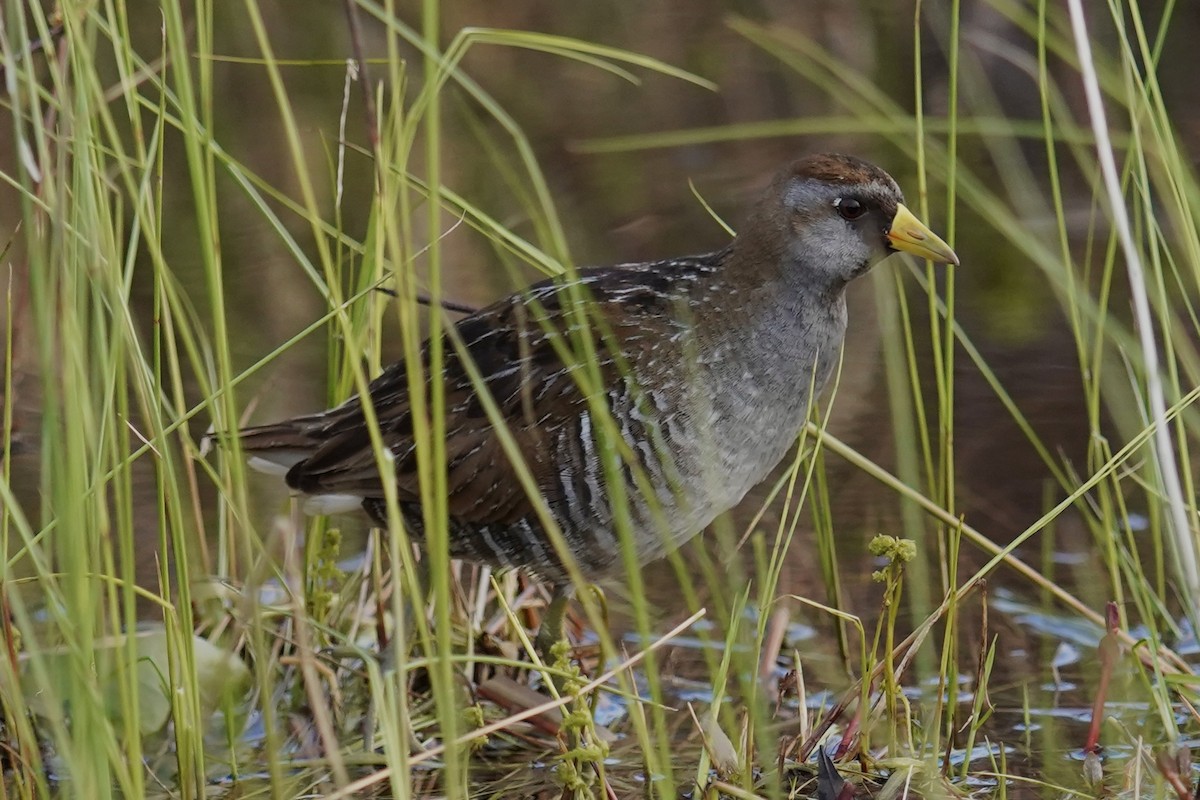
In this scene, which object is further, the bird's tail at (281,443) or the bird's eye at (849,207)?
the bird's tail at (281,443)

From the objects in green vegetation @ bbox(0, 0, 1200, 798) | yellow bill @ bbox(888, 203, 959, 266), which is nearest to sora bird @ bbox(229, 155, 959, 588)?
yellow bill @ bbox(888, 203, 959, 266)

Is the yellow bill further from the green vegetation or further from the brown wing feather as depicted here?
the brown wing feather

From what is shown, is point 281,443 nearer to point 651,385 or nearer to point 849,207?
point 651,385

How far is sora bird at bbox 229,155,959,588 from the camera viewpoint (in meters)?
2.96

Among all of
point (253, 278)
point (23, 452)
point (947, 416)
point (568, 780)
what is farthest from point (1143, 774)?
point (253, 278)

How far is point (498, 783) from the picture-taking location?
Result: 3.02m

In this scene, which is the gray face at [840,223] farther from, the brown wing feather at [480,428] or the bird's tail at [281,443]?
the bird's tail at [281,443]

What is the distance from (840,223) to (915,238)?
0.15 m

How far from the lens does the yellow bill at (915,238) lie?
2.94 metres

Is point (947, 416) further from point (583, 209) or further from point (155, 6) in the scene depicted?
point (155, 6)

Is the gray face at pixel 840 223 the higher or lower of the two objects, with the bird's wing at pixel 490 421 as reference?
higher

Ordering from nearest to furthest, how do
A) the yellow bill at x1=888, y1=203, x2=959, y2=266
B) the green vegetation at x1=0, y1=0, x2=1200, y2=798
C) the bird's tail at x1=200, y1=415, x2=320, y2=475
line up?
1. the green vegetation at x1=0, y1=0, x2=1200, y2=798
2. the yellow bill at x1=888, y1=203, x2=959, y2=266
3. the bird's tail at x1=200, y1=415, x2=320, y2=475

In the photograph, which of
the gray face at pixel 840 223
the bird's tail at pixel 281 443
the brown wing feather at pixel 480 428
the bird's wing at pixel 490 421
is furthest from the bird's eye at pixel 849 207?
the bird's tail at pixel 281 443

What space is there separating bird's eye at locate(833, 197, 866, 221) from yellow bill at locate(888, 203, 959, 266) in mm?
68
